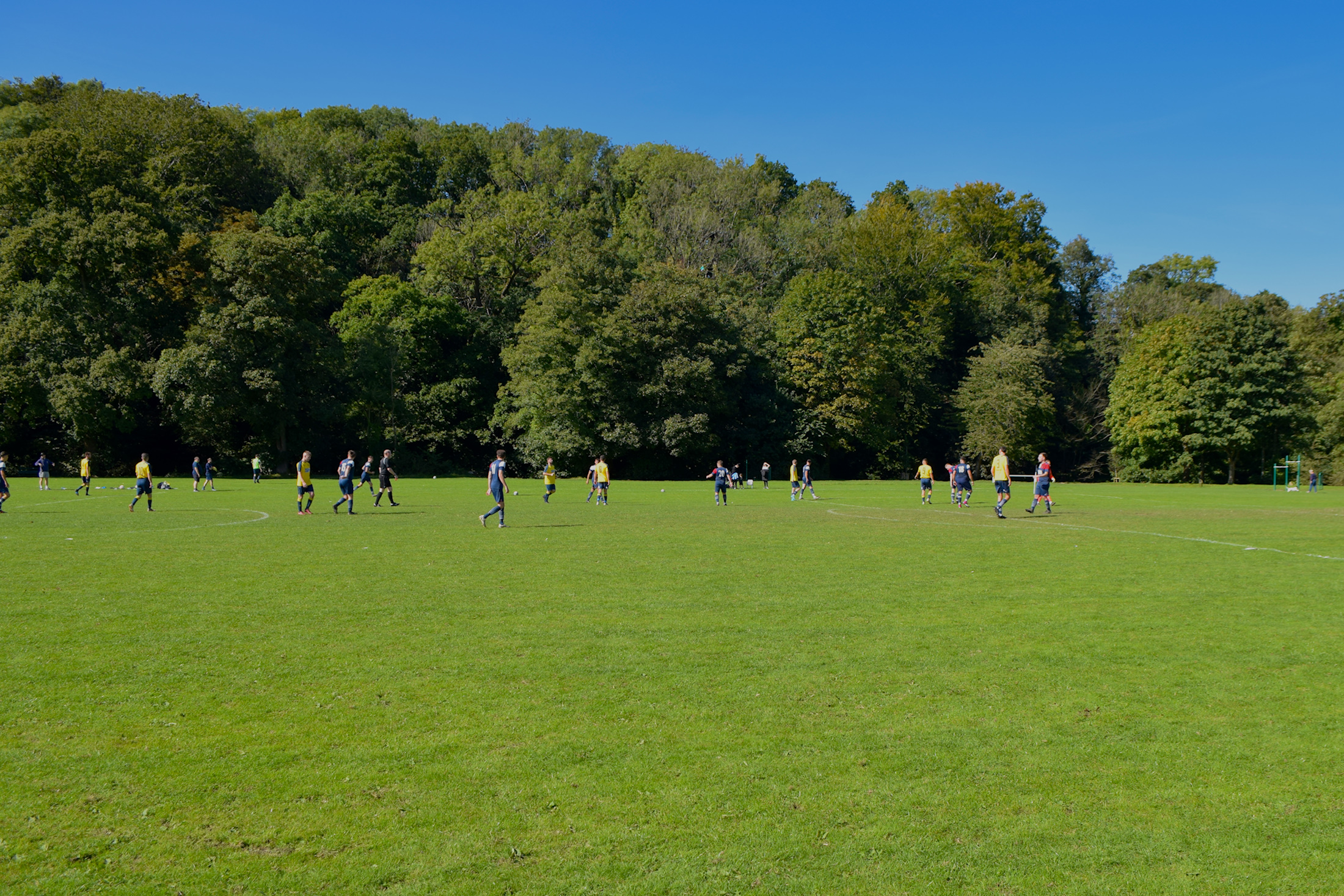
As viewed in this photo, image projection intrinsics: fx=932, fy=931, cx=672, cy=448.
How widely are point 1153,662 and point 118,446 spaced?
65333 mm

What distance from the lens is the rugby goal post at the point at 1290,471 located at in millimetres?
58844

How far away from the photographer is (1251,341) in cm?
6462

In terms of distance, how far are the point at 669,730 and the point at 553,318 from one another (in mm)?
58904

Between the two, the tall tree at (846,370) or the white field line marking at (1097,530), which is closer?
the white field line marking at (1097,530)

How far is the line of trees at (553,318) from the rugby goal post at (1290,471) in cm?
161

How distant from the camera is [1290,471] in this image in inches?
2633

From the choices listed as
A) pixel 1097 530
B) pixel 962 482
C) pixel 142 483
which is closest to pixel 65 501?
pixel 142 483

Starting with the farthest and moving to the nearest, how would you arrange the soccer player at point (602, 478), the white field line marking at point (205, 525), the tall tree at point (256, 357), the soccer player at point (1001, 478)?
1. the tall tree at point (256, 357)
2. the soccer player at point (602, 478)
3. the soccer player at point (1001, 478)
4. the white field line marking at point (205, 525)

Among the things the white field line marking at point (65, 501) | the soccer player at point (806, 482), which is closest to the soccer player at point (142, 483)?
the white field line marking at point (65, 501)

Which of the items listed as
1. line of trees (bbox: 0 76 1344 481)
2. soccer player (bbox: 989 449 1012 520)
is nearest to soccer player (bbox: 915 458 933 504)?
soccer player (bbox: 989 449 1012 520)

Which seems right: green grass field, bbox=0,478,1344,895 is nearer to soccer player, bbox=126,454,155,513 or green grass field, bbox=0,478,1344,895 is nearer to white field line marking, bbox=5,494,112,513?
soccer player, bbox=126,454,155,513

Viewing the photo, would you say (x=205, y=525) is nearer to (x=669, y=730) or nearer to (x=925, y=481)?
(x=669, y=730)

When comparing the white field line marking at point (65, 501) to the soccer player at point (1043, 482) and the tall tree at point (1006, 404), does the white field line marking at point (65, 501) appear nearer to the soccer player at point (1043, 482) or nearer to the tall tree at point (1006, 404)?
the soccer player at point (1043, 482)

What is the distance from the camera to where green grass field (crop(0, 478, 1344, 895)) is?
492 centimetres
